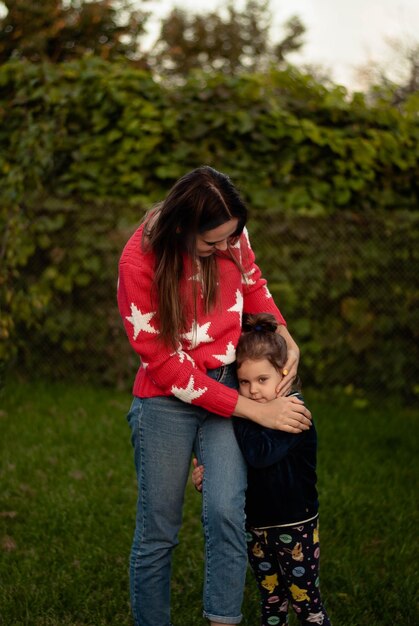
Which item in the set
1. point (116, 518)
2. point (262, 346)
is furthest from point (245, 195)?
point (262, 346)

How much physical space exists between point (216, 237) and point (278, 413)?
590 mm

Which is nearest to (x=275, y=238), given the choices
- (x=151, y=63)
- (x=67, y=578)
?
(x=67, y=578)

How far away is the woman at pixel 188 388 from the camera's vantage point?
95.4 inches

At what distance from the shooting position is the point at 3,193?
241 inches

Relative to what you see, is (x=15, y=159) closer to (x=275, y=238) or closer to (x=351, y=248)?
(x=275, y=238)

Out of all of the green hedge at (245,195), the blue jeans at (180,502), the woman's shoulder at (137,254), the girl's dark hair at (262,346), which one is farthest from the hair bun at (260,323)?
the green hedge at (245,195)

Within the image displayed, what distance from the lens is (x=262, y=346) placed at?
103 inches

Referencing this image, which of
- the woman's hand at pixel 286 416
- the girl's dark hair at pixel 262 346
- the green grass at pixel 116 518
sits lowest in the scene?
the green grass at pixel 116 518

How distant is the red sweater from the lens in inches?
96.7

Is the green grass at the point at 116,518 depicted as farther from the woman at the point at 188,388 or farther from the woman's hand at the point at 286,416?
the woman's hand at the point at 286,416

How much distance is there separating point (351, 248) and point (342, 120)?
3.62ft

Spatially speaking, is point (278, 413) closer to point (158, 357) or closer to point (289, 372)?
point (289, 372)

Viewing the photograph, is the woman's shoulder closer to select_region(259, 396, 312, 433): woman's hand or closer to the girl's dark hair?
the girl's dark hair

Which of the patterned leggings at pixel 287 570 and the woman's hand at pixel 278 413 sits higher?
the woman's hand at pixel 278 413
